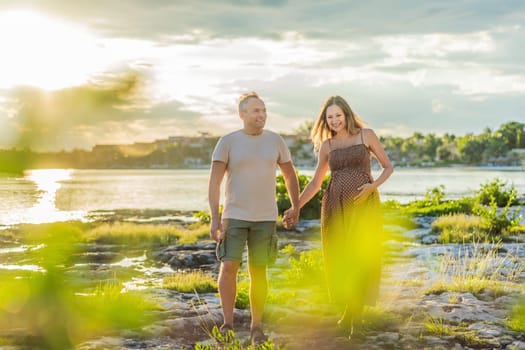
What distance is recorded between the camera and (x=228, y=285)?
5758mm

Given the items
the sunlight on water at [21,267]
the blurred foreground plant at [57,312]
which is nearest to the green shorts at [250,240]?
the blurred foreground plant at [57,312]

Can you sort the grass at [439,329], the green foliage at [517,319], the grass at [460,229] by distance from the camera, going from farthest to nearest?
the grass at [460,229] → the green foliage at [517,319] → the grass at [439,329]

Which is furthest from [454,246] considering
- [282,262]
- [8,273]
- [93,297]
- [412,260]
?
[8,273]

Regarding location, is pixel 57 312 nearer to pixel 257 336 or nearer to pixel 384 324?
pixel 257 336

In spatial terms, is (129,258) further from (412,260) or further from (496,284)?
(496,284)

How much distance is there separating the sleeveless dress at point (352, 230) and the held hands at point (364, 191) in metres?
0.04

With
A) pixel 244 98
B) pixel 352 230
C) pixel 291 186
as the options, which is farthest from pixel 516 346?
pixel 244 98

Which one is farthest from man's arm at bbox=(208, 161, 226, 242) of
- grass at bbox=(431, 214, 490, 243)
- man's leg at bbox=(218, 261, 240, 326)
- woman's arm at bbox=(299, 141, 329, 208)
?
grass at bbox=(431, 214, 490, 243)

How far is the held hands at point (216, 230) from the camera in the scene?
18.3 ft

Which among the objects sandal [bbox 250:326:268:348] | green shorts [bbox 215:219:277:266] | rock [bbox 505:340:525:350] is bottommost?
rock [bbox 505:340:525:350]

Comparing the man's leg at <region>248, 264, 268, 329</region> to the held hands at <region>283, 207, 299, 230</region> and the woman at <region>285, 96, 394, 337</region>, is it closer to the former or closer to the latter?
the held hands at <region>283, 207, 299, 230</region>

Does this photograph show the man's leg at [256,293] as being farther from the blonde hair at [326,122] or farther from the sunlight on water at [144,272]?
the sunlight on water at [144,272]

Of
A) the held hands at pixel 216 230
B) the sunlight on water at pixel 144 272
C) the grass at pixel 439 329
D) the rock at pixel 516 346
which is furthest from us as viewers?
the sunlight on water at pixel 144 272

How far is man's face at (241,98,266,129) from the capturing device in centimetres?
559
